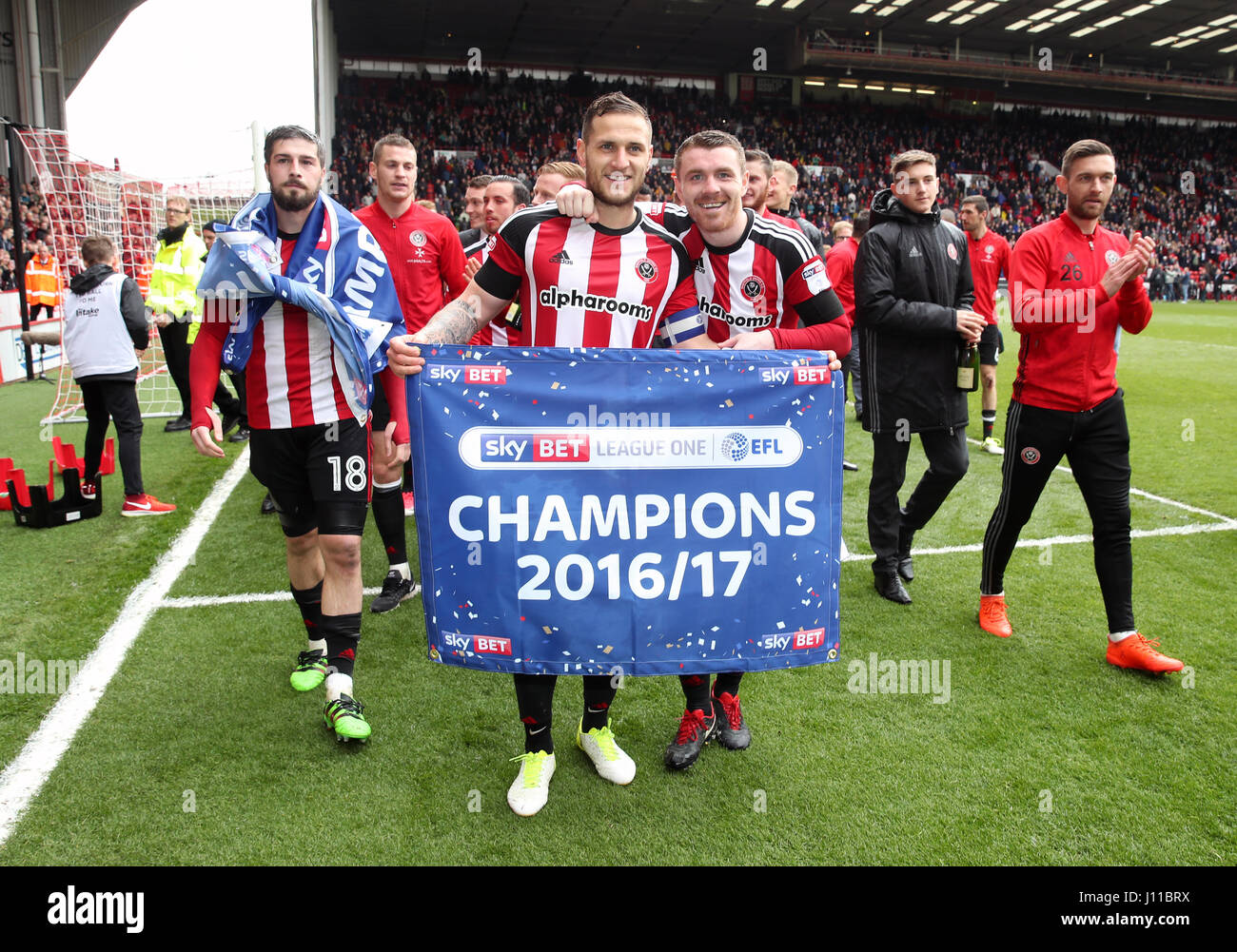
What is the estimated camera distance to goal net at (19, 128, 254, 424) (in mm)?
9688

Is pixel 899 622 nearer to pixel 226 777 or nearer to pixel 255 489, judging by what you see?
pixel 226 777

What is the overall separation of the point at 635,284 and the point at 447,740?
1793 mm

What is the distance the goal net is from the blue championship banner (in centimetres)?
762

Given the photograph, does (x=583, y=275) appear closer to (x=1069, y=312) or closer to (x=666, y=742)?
(x=666, y=742)

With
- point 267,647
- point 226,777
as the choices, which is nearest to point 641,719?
point 226,777

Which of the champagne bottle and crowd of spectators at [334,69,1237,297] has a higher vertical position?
crowd of spectators at [334,69,1237,297]

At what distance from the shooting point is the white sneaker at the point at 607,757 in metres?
2.85

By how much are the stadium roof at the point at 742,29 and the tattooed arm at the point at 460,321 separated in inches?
1211

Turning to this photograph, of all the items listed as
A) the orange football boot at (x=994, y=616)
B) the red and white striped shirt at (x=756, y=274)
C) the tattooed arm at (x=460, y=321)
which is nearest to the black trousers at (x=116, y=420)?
the tattooed arm at (x=460, y=321)

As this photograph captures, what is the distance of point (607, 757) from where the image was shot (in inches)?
113

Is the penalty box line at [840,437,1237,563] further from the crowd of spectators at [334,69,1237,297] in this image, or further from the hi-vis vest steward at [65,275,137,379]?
the crowd of spectators at [334,69,1237,297]

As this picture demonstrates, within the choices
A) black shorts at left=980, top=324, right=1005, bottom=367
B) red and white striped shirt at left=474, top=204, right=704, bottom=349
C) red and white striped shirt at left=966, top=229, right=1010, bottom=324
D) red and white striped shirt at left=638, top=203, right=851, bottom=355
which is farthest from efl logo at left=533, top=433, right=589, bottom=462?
black shorts at left=980, top=324, right=1005, bottom=367

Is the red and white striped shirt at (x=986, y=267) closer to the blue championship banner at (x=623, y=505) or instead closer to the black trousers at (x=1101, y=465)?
the black trousers at (x=1101, y=465)

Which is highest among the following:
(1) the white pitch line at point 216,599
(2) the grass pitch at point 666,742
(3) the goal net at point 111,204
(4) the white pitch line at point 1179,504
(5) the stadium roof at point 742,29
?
(5) the stadium roof at point 742,29
